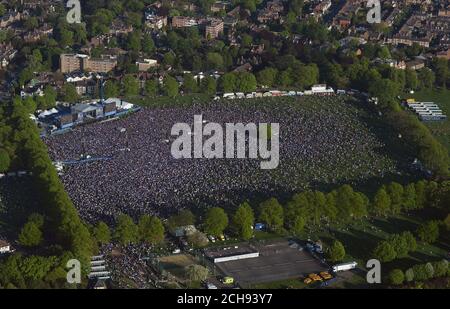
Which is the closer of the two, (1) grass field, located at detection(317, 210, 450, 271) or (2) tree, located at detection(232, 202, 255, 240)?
(1) grass field, located at detection(317, 210, 450, 271)

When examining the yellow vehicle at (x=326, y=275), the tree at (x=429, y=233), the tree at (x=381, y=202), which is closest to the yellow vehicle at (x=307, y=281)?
the yellow vehicle at (x=326, y=275)

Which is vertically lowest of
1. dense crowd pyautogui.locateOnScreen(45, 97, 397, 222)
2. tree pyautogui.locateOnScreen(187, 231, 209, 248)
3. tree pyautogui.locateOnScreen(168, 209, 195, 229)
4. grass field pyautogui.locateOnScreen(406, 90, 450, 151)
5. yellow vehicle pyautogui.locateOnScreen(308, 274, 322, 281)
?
grass field pyautogui.locateOnScreen(406, 90, 450, 151)

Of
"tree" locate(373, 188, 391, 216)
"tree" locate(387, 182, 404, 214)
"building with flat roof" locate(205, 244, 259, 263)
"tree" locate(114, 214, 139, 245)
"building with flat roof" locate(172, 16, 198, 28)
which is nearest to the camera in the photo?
"building with flat roof" locate(205, 244, 259, 263)

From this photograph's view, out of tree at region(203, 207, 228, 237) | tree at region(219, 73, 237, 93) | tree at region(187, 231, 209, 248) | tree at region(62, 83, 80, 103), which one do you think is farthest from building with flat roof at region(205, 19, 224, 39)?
tree at region(187, 231, 209, 248)

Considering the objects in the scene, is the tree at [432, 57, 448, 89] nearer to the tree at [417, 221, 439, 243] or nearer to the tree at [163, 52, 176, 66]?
the tree at [163, 52, 176, 66]

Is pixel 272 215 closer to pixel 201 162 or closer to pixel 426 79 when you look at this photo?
pixel 201 162

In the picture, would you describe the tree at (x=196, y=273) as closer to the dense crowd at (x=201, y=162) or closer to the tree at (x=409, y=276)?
the dense crowd at (x=201, y=162)

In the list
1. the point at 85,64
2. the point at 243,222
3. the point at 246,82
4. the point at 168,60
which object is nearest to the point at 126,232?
Answer: the point at 243,222

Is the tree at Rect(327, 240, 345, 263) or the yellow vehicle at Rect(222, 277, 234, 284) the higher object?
the tree at Rect(327, 240, 345, 263)
